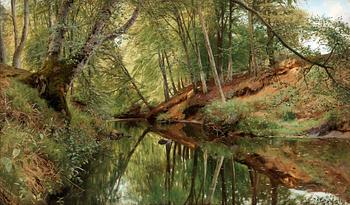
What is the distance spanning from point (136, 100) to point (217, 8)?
41.8 feet

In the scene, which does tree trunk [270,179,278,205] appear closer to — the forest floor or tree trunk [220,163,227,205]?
tree trunk [220,163,227,205]

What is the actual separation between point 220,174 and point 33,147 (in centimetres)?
422

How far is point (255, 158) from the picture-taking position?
13.2 metres

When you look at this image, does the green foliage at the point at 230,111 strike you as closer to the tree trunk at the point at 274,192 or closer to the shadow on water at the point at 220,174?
the shadow on water at the point at 220,174

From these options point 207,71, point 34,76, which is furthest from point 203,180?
point 207,71

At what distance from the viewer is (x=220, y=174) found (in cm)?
1069

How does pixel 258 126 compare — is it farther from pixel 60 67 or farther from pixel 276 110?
pixel 60 67

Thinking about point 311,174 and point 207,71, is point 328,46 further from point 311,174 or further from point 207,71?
point 207,71

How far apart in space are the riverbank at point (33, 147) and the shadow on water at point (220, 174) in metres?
0.41

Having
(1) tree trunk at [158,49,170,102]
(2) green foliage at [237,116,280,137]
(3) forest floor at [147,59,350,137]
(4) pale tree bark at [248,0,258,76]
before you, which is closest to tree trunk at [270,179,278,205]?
(3) forest floor at [147,59,350,137]

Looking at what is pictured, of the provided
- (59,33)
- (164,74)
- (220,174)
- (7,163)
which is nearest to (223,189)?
(220,174)

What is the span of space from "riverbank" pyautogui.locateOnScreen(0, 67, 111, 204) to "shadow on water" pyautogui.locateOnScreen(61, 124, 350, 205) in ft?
1.33

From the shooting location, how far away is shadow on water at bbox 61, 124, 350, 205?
8.11 m

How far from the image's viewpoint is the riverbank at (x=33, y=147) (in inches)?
245
